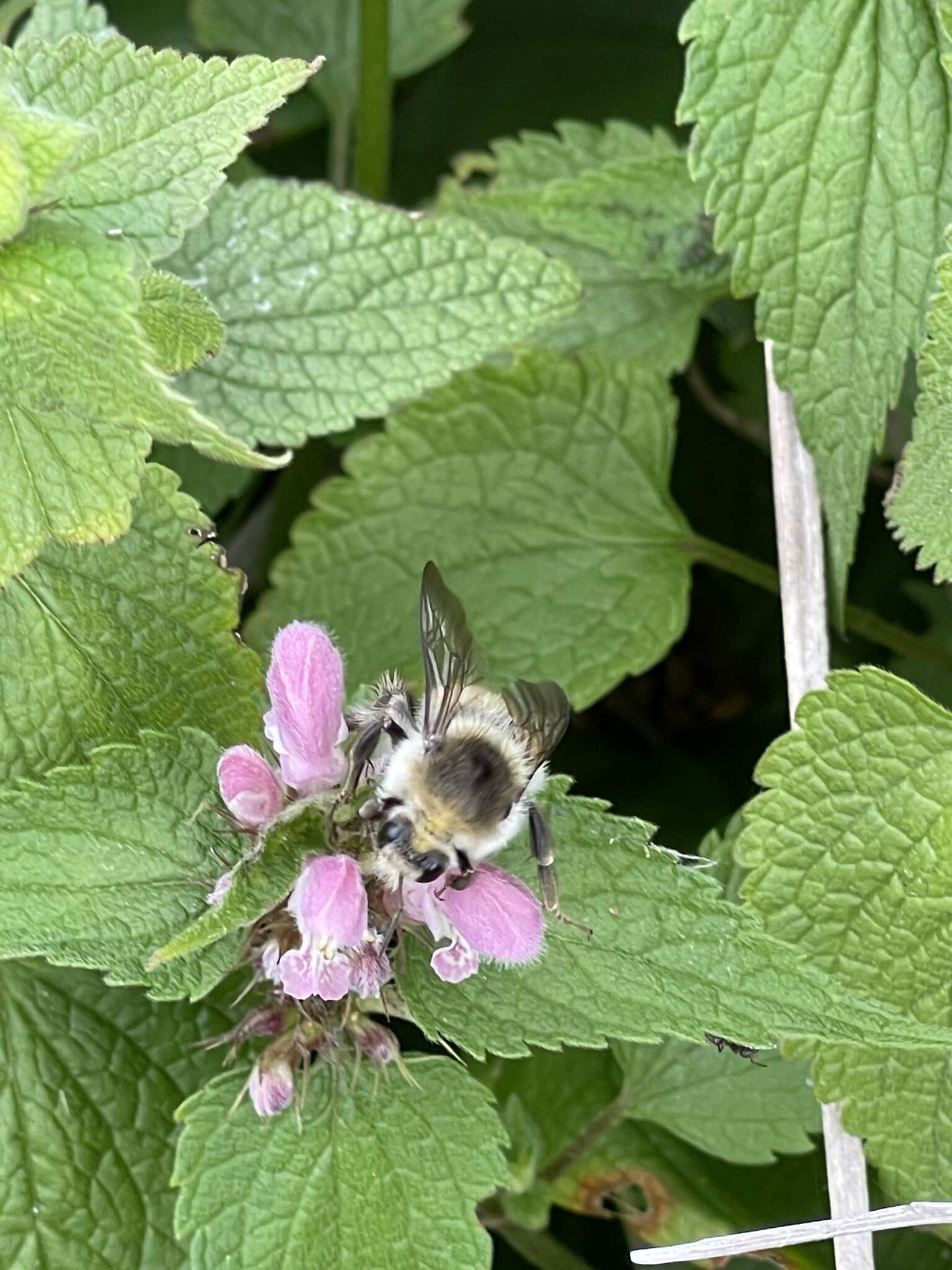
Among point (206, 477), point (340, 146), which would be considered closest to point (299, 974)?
point (206, 477)

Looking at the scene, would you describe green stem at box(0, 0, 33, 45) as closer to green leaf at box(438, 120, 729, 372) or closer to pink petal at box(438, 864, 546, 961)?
green leaf at box(438, 120, 729, 372)

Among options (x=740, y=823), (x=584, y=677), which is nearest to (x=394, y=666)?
(x=584, y=677)

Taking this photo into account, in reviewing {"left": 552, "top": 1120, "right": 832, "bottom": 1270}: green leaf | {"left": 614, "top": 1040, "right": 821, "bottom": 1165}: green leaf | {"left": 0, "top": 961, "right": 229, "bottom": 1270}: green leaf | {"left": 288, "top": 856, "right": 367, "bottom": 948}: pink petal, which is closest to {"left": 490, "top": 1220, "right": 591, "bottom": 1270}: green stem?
{"left": 552, "top": 1120, "right": 832, "bottom": 1270}: green leaf

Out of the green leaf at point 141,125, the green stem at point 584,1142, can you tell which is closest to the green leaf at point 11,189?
the green leaf at point 141,125

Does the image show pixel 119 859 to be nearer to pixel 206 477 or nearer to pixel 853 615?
pixel 206 477

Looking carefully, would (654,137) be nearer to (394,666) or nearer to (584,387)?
(584,387)

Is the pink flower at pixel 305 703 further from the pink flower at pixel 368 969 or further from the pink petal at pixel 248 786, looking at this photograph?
the pink flower at pixel 368 969
